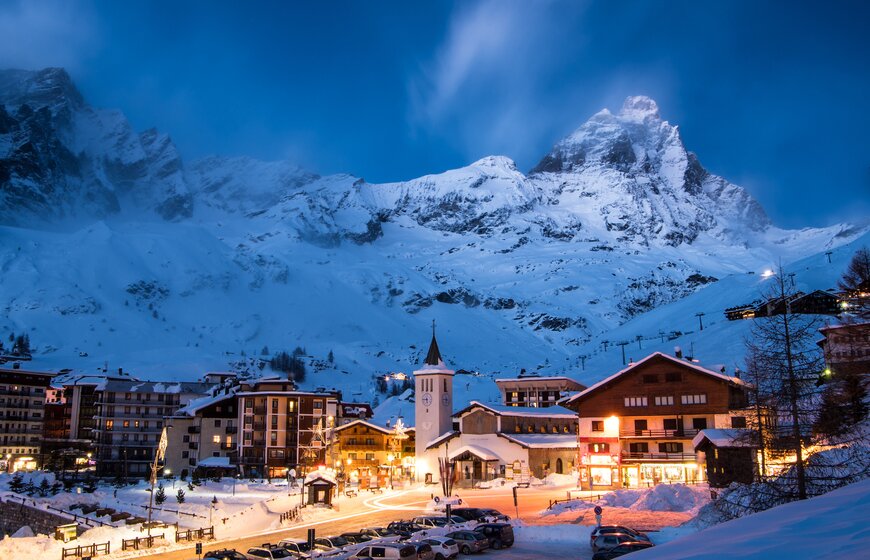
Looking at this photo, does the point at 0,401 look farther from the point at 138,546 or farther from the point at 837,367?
the point at 837,367

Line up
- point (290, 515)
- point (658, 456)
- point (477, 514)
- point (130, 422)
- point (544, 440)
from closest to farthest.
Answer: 1. point (477, 514)
2. point (290, 515)
3. point (658, 456)
4. point (544, 440)
5. point (130, 422)

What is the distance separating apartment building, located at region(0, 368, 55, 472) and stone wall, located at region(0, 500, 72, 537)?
57842mm

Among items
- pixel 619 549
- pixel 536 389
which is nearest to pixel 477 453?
pixel 536 389

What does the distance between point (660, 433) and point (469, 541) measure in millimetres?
33105

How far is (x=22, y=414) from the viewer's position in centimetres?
12562

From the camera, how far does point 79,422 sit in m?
130

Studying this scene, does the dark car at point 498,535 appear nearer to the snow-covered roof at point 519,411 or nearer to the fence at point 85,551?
the fence at point 85,551

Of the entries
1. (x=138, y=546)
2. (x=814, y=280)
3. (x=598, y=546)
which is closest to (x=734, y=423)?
(x=598, y=546)

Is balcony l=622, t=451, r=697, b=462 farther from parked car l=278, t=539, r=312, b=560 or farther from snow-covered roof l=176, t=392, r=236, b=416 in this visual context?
snow-covered roof l=176, t=392, r=236, b=416

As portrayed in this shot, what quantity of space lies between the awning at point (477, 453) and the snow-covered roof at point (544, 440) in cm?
264

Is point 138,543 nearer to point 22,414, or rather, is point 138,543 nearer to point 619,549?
point 619,549

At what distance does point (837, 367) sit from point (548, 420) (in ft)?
182

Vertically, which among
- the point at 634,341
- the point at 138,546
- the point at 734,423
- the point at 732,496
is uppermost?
the point at 634,341

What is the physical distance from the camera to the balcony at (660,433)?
62.7 metres
